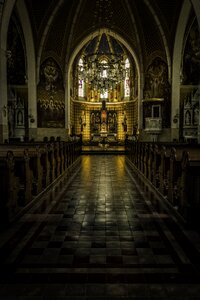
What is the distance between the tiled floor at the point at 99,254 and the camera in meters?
3.00

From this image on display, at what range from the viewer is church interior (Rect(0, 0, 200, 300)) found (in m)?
3.31

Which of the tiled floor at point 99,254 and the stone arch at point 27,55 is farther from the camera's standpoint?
the stone arch at point 27,55

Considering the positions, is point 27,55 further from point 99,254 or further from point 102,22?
point 99,254

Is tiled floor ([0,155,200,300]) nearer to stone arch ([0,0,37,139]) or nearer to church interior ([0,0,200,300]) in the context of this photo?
church interior ([0,0,200,300])

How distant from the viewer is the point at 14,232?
463cm

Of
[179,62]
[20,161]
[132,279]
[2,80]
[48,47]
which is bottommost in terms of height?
[132,279]

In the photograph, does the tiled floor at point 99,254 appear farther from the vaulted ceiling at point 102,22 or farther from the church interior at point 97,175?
the vaulted ceiling at point 102,22

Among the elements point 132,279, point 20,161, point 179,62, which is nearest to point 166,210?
point 132,279

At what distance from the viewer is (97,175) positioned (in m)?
10.9

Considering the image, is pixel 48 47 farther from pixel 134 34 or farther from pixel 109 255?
pixel 109 255

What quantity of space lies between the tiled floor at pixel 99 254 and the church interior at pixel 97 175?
0.06 feet

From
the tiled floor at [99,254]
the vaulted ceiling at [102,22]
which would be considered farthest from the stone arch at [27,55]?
the tiled floor at [99,254]

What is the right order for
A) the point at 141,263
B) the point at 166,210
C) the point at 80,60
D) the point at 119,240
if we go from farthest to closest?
the point at 80,60
the point at 166,210
the point at 119,240
the point at 141,263

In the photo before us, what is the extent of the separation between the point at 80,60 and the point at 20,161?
28.6 meters
